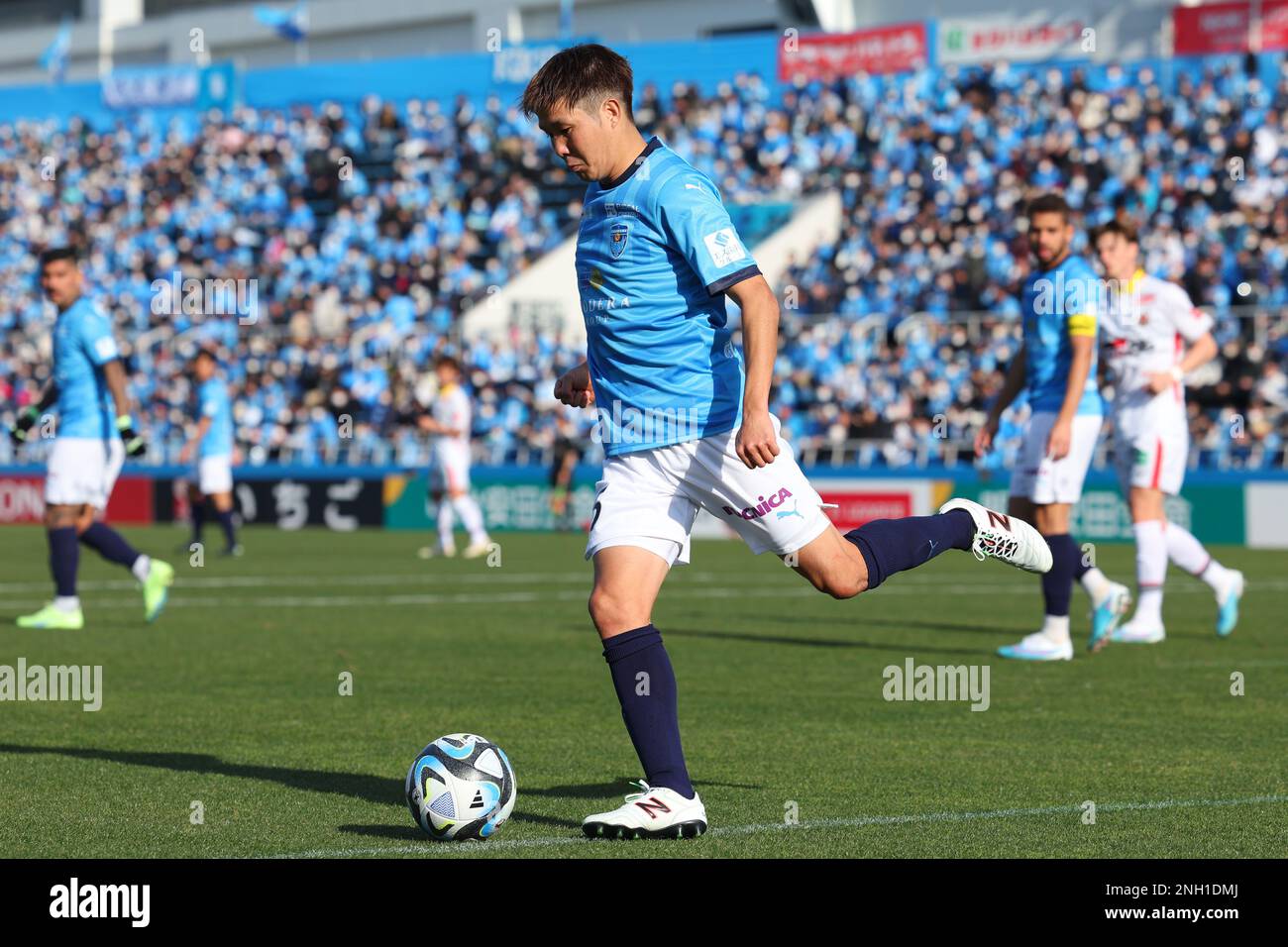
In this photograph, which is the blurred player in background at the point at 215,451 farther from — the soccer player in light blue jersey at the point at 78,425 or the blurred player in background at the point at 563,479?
the soccer player in light blue jersey at the point at 78,425

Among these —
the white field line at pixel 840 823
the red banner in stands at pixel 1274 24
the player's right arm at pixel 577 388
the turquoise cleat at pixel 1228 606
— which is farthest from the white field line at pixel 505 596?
the red banner in stands at pixel 1274 24

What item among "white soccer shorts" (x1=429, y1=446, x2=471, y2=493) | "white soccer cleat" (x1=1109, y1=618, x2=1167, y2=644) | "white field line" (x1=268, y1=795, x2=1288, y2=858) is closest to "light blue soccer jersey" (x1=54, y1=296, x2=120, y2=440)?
"white soccer cleat" (x1=1109, y1=618, x2=1167, y2=644)

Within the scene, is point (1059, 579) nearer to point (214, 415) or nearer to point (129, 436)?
point (129, 436)

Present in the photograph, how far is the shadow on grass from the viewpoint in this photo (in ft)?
21.3

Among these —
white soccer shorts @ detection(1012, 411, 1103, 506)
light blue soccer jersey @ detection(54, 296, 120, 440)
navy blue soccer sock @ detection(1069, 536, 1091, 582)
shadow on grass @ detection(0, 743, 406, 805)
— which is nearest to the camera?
shadow on grass @ detection(0, 743, 406, 805)

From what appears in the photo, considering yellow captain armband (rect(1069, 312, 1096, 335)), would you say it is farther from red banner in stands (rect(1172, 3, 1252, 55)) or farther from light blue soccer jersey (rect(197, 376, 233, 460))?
red banner in stands (rect(1172, 3, 1252, 55))

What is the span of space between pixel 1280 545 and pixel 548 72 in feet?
67.3

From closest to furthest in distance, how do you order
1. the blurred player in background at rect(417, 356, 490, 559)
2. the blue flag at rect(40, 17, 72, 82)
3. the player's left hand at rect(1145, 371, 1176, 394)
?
1. the player's left hand at rect(1145, 371, 1176, 394)
2. the blurred player in background at rect(417, 356, 490, 559)
3. the blue flag at rect(40, 17, 72, 82)

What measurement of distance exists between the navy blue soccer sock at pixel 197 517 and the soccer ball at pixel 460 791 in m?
17.8

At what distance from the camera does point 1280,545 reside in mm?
24219

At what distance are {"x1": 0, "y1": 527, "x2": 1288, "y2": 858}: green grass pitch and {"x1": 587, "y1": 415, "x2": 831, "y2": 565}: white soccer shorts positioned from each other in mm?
891

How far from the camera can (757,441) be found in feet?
18.0

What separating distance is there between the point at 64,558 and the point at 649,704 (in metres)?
8.04
